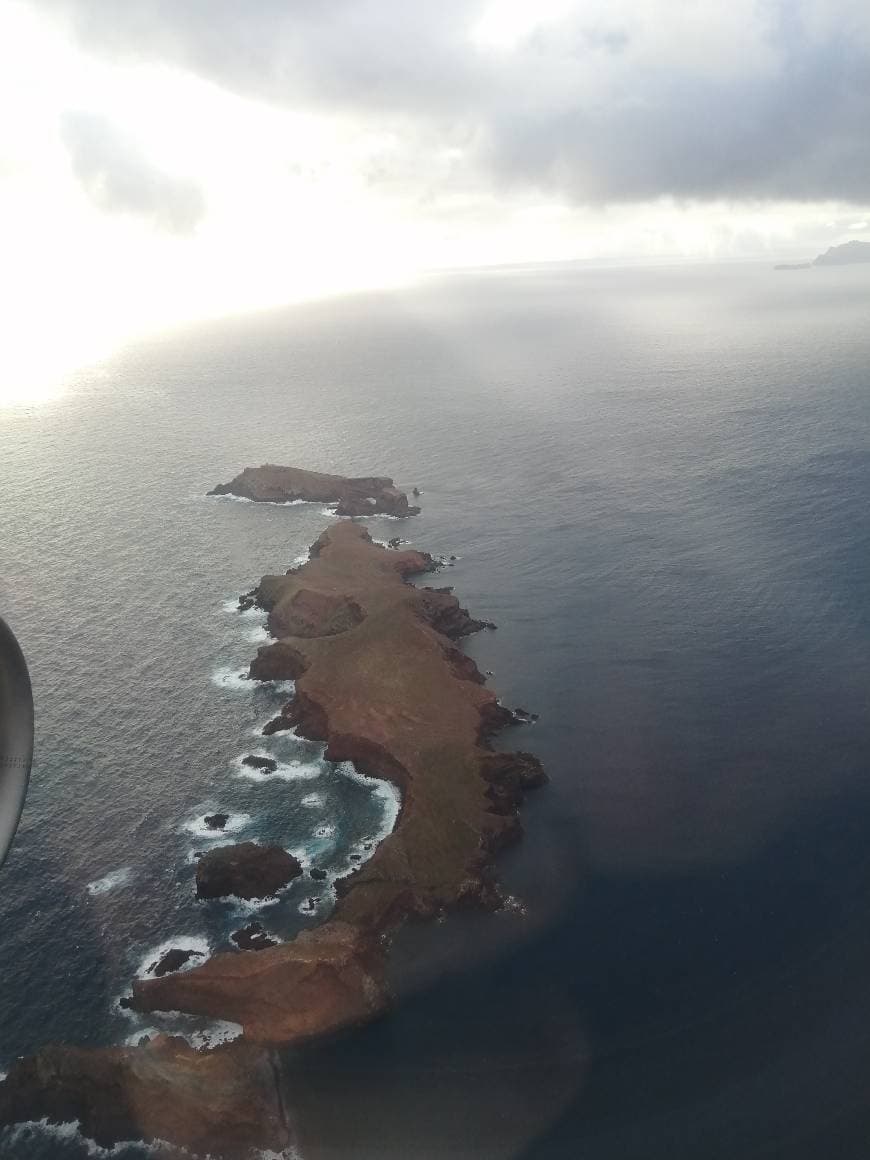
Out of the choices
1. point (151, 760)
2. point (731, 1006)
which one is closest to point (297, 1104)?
point (731, 1006)

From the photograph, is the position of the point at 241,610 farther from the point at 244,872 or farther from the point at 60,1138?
the point at 60,1138

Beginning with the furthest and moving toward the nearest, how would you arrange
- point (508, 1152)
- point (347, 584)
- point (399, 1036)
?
point (347, 584)
point (399, 1036)
point (508, 1152)

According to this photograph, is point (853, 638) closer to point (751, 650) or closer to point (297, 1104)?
point (751, 650)

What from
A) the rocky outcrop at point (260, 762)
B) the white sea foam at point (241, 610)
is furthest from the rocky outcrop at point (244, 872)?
the white sea foam at point (241, 610)

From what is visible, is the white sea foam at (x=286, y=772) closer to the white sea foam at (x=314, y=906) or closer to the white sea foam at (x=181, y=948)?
the white sea foam at (x=314, y=906)

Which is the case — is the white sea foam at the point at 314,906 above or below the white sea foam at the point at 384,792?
below

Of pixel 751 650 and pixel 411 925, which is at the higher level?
pixel 751 650

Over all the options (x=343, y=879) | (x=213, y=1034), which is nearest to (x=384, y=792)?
(x=343, y=879)
